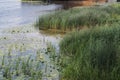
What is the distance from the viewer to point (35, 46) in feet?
50.4

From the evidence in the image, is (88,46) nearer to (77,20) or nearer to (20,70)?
(20,70)

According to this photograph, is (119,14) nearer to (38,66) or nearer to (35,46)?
(35,46)

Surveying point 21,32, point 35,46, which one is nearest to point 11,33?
point 21,32

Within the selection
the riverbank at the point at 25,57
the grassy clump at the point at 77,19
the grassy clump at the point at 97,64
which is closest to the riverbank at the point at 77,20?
the grassy clump at the point at 77,19

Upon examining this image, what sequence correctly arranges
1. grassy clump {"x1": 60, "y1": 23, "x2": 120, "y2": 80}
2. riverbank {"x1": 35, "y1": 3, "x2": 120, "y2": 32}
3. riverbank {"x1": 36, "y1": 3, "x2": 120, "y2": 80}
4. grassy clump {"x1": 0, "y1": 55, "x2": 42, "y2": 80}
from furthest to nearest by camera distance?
riverbank {"x1": 35, "y1": 3, "x2": 120, "y2": 32}, grassy clump {"x1": 0, "y1": 55, "x2": 42, "y2": 80}, riverbank {"x1": 36, "y1": 3, "x2": 120, "y2": 80}, grassy clump {"x1": 60, "y1": 23, "x2": 120, "y2": 80}

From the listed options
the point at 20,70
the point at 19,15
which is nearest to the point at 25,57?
the point at 20,70

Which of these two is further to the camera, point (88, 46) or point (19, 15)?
point (19, 15)

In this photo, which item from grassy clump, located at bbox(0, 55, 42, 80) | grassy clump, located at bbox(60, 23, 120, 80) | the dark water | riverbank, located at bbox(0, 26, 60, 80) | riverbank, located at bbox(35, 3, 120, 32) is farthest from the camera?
the dark water

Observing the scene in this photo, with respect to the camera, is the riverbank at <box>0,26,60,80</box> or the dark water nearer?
the riverbank at <box>0,26,60,80</box>

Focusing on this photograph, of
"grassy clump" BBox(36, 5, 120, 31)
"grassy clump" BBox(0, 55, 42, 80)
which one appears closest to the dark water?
"grassy clump" BBox(36, 5, 120, 31)

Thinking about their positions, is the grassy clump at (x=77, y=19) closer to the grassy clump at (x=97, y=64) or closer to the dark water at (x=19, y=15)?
the dark water at (x=19, y=15)

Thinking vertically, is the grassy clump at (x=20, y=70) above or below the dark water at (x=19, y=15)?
above

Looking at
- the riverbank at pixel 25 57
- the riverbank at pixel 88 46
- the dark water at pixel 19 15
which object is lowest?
the dark water at pixel 19 15

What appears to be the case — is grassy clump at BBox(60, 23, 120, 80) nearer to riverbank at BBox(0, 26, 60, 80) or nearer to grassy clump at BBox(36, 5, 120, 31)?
riverbank at BBox(0, 26, 60, 80)
